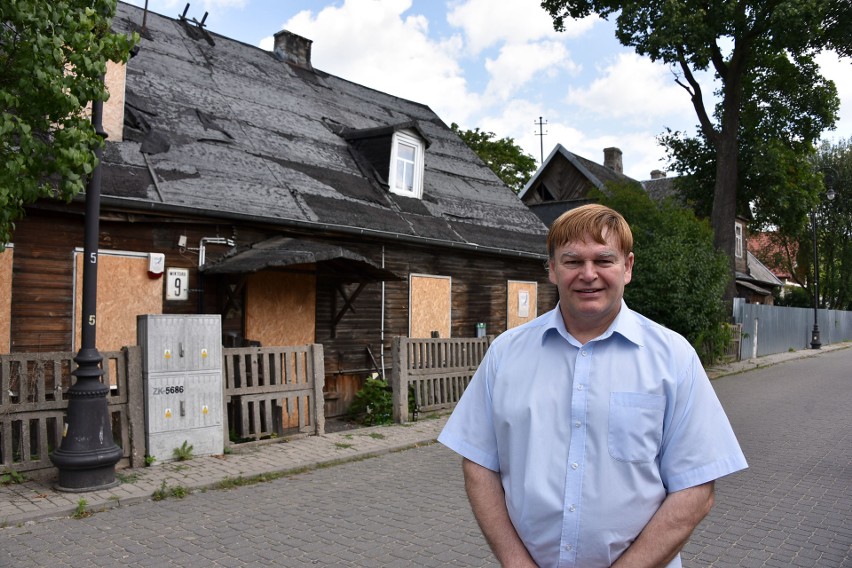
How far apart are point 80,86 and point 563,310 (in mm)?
6124

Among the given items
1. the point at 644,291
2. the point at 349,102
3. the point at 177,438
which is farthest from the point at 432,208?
the point at 177,438

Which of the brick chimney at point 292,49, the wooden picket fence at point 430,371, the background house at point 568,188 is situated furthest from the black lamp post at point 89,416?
the background house at point 568,188

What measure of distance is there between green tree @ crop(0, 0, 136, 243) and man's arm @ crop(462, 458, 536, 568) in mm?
5613

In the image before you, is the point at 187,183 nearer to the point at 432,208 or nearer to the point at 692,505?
the point at 432,208

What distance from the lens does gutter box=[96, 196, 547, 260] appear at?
9.90 metres

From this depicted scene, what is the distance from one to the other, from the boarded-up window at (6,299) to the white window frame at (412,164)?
7.86 metres

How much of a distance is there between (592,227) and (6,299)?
8.73 m

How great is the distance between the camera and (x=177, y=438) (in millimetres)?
8477

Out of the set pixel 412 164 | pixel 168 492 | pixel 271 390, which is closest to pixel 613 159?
pixel 412 164

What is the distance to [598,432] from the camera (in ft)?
7.20

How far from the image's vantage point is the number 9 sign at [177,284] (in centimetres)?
1057

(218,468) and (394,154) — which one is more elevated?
(394,154)

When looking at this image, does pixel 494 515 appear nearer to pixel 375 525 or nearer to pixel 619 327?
pixel 619 327

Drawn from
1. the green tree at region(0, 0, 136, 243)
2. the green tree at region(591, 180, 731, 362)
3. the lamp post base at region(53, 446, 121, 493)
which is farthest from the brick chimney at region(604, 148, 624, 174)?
the lamp post base at region(53, 446, 121, 493)
